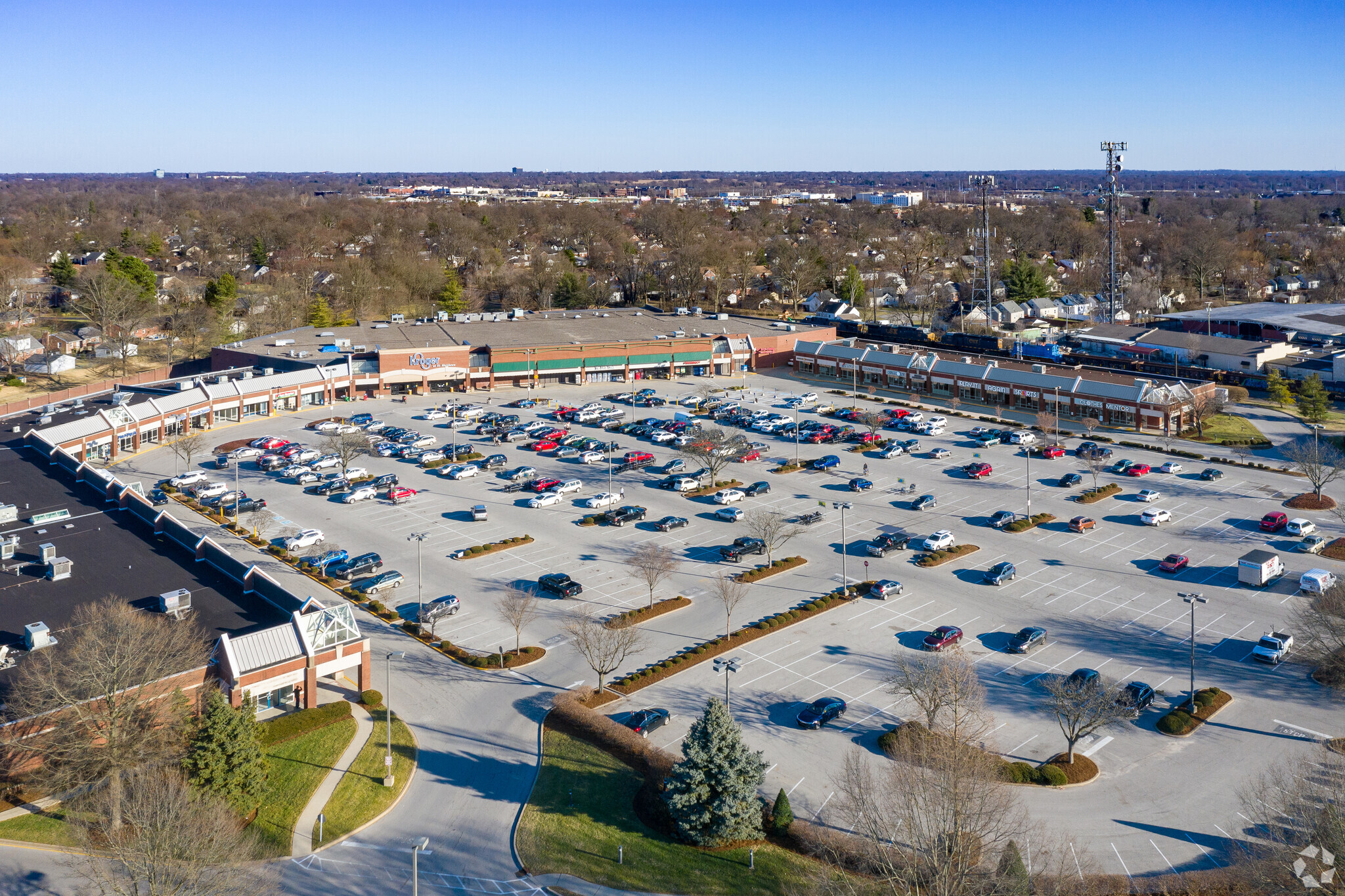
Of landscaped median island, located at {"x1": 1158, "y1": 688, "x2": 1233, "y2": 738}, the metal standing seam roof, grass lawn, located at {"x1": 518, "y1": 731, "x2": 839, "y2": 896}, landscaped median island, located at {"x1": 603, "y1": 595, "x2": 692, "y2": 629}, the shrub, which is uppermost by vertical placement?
the metal standing seam roof

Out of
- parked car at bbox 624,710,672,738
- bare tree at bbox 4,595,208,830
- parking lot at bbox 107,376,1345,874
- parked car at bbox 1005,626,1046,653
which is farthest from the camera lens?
parked car at bbox 1005,626,1046,653

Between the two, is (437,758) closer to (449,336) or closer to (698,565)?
(698,565)

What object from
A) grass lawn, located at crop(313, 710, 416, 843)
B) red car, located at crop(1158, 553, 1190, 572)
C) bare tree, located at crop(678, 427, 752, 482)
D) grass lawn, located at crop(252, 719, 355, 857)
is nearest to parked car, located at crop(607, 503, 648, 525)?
bare tree, located at crop(678, 427, 752, 482)

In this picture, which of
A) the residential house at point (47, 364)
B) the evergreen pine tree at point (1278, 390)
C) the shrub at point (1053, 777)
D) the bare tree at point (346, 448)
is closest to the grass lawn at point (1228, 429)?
the evergreen pine tree at point (1278, 390)

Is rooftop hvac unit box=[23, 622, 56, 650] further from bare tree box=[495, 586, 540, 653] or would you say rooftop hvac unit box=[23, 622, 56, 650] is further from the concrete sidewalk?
bare tree box=[495, 586, 540, 653]

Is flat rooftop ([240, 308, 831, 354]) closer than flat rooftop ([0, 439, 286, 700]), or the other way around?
flat rooftop ([0, 439, 286, 700])

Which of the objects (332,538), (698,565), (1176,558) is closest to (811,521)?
(698,565)

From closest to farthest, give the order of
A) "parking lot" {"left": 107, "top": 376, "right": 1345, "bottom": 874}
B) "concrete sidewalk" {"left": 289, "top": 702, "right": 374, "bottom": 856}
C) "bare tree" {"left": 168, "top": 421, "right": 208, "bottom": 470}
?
1. "concrete sidewalk" {"left": 289, "top": 702, "right": 374, "bottom": 856}
2. "parking lot" {"left": 107, "top": 376, "right": 1345, "bottom": 874}
3. "bare tree" {"left": 168, "top": 421, "right": 208, "bottom": 470}

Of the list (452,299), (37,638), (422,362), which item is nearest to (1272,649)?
(37,638)
